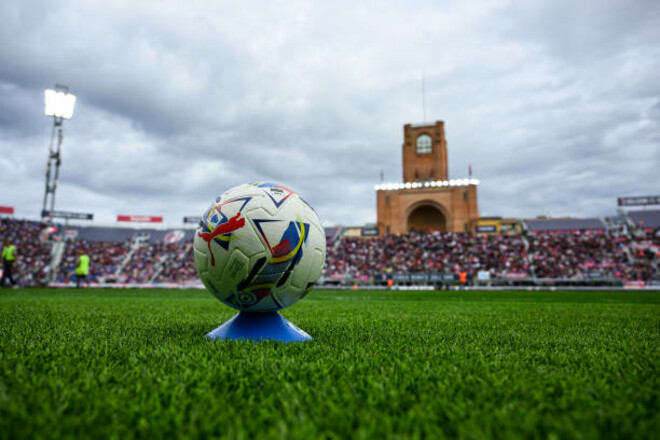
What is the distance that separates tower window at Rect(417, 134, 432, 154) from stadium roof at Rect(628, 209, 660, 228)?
86.1 feet

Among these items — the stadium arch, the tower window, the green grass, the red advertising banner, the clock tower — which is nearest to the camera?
the green grass

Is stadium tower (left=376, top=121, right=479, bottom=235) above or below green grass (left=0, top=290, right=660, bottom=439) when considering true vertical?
above

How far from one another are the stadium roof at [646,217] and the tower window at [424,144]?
86.1ft

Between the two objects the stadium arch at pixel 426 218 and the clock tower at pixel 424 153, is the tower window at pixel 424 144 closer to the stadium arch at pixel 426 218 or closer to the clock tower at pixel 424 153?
the clock tower at pixel 424 153

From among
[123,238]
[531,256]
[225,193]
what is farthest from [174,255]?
[225,193]

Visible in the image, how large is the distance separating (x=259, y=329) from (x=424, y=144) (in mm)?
50615

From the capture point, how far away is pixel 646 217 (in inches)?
1832

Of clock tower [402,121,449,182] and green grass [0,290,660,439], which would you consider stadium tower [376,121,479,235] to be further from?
green grass [0,290,660,439]

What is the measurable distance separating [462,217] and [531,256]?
1106 cm

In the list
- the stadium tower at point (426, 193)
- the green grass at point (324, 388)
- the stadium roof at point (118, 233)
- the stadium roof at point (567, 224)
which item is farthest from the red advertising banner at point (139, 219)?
the green grass at point (324, 388)

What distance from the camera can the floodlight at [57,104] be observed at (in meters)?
19.9

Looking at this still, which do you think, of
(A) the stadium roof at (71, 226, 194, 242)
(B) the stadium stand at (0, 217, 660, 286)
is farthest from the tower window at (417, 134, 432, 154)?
(A) the stadium roof at (71, 226, 194, 242)

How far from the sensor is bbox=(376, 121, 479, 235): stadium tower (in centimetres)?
4444

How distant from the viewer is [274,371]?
89.1 inches
